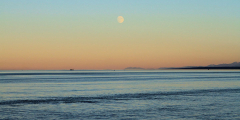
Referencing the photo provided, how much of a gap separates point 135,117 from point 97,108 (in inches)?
248

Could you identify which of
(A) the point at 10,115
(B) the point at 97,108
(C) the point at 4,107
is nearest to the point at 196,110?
(B) the point at 97,108

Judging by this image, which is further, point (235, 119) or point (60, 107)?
point (60, 107)

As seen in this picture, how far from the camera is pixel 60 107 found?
31219 millimetres

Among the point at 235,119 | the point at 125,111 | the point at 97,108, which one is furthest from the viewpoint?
the point at 97,108

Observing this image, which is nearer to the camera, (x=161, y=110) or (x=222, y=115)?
(x=222, y=115)

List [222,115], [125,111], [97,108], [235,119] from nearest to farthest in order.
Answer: [235,119]
[222,115]
[125,111]
[97,108]

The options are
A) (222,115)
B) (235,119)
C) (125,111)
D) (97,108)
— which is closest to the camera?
(235,119)

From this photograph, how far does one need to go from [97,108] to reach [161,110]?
6.46 metres

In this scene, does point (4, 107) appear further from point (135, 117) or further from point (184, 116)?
point (184, 116)

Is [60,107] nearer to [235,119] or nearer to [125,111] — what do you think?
[125,111]

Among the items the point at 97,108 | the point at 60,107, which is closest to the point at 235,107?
the point at 97,108

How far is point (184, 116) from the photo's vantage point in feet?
84.4

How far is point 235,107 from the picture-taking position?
101 ft

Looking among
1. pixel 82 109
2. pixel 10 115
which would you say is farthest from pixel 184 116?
pixel 10 115
